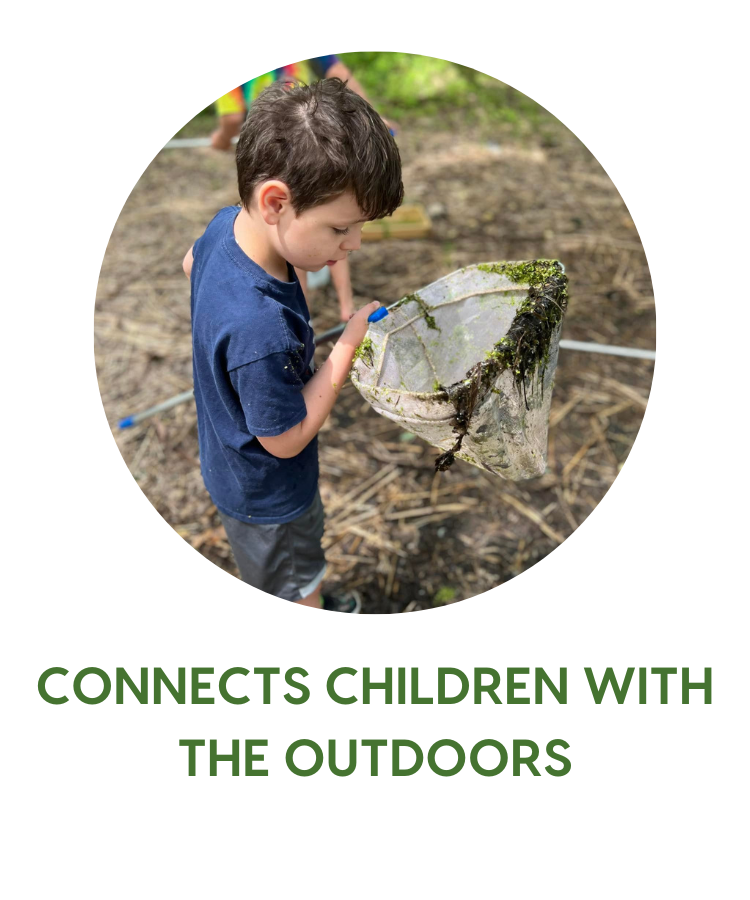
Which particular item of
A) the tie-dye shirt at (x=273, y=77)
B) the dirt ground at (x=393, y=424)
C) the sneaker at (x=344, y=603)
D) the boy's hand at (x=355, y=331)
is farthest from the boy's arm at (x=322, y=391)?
the tie-dye shirt at (x=273, y=77)

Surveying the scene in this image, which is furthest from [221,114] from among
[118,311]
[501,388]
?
[501,388]

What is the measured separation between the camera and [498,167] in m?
5.29

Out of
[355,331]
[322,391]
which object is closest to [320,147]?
[355,331]

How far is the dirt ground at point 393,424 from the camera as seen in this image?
2867mm

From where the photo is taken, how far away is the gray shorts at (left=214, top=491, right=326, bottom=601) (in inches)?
75.8

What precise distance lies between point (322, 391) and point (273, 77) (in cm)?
294

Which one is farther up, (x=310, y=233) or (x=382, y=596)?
(x=310, y=233)

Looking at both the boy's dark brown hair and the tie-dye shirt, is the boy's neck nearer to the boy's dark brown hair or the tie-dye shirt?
the boy's dark brown hair

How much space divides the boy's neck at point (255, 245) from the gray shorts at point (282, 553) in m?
0.70

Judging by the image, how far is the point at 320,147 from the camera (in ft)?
4.55

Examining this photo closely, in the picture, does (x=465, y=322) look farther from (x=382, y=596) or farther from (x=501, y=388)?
(x=382, y=596)

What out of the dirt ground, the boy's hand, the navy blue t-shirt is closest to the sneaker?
the dirt ground

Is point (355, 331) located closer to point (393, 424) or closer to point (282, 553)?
point (282, 553)

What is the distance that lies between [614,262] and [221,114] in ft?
8.00
